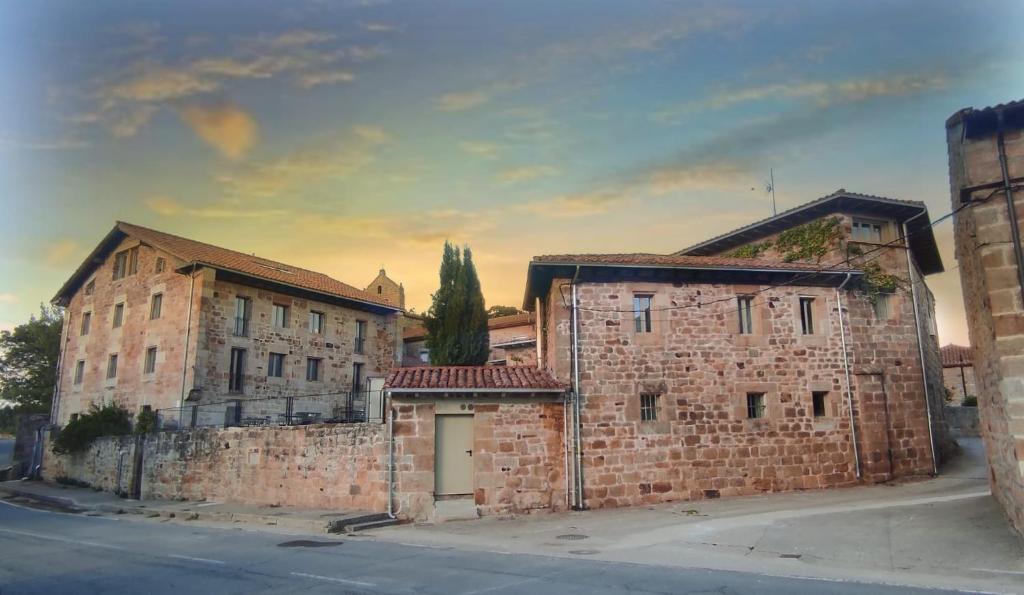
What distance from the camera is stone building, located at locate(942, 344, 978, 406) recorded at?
37594 mm

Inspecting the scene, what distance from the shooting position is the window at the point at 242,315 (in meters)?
28.0

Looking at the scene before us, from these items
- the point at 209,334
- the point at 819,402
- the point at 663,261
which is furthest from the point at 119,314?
the point at 819,402

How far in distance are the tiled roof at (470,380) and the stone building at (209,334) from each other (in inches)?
287

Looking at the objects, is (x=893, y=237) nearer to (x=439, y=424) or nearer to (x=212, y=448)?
(x=439, y=424)

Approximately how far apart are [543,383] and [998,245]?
10.1 metres


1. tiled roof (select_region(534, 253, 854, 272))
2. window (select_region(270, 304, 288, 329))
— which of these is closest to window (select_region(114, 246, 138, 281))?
window (select_region(270, 304, 288, 329))

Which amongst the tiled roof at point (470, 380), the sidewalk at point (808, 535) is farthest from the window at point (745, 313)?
the tiled roof at point (470, 380)

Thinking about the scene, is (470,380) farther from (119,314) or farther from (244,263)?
(119,314)

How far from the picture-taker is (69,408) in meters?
32.7

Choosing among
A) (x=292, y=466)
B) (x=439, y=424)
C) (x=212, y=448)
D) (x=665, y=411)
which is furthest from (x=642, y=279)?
(x=212, y=448)

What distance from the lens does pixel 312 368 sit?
30781 millimetres

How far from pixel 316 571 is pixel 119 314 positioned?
91.4ft

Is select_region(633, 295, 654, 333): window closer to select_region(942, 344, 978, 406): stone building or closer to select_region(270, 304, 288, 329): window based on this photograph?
select_region(270, 304, 288, 329): window

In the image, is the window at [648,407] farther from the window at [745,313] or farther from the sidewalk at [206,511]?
the sidewalk at [206,511]
